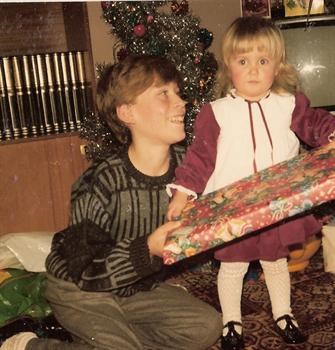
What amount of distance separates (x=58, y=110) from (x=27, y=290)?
1.17 metres

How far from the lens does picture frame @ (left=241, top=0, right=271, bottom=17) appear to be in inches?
104

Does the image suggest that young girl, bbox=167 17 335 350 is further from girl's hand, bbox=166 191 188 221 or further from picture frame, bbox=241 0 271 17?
picture frame, bbox=241 0 271 17

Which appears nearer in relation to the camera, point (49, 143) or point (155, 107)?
point (155, 107)

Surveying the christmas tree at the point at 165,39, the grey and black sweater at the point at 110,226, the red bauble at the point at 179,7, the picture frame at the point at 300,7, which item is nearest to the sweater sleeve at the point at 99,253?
the grey and black sweater at the point at 110,226

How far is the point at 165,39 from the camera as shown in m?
2.32

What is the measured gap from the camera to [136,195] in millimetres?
1349

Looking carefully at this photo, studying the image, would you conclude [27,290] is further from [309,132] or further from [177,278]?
[309,132]

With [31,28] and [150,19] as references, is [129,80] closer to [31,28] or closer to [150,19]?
[150,19]

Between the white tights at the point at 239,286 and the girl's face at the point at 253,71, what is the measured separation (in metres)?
0.50

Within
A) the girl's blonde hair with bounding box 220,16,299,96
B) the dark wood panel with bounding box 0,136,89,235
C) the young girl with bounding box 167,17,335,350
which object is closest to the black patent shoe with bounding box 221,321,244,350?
the young girl with bounding box 167,17,335,350

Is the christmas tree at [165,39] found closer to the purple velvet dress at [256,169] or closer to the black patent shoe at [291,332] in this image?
the purple velvet dress at [256,169]

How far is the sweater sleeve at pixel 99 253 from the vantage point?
124 centimetres

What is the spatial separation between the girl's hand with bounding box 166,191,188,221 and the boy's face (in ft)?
0.45

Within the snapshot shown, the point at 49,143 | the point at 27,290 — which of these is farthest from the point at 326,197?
the point at 49,143
